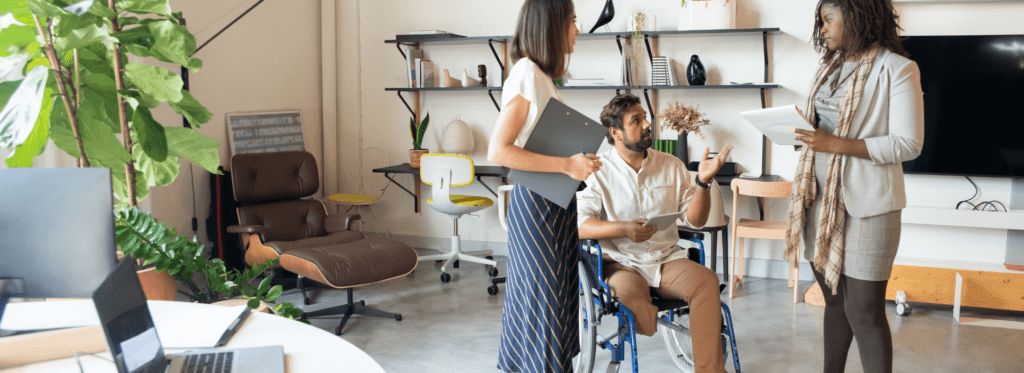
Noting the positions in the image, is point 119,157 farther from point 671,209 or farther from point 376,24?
point 376,24

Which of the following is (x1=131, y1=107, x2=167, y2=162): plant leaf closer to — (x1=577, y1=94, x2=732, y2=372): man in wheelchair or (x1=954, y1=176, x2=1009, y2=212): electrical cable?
(x1=577, y1=94, x2=732, y2=372): man in wheelchair

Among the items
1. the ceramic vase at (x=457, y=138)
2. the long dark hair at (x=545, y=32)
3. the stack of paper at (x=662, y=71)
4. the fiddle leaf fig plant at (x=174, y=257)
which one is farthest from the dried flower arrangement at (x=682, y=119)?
the fiddle leaf fig plant at (x=174, y=257)

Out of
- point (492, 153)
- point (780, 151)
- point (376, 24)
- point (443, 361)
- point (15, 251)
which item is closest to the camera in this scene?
point (15, 251)

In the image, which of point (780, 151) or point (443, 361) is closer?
point (443, 361)

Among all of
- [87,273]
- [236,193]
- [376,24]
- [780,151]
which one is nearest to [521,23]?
[87,273]

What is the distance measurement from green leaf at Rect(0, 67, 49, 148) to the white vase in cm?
366

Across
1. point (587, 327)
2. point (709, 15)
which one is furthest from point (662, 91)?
point (587, 327)

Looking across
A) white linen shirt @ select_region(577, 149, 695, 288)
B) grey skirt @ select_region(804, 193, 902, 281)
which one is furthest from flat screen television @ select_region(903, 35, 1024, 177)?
grey skirt @ select_region(804, 193, 902, 281)

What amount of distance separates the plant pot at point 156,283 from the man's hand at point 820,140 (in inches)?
73.7

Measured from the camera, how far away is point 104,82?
6.37 ft

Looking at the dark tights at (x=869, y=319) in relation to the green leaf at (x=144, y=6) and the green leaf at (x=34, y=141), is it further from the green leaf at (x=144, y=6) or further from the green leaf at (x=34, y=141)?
the green leaf at (x=34, y=141)

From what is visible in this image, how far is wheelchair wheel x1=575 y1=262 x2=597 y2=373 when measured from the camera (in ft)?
7.57

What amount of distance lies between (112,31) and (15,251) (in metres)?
1.13

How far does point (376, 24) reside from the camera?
17.3 ft
